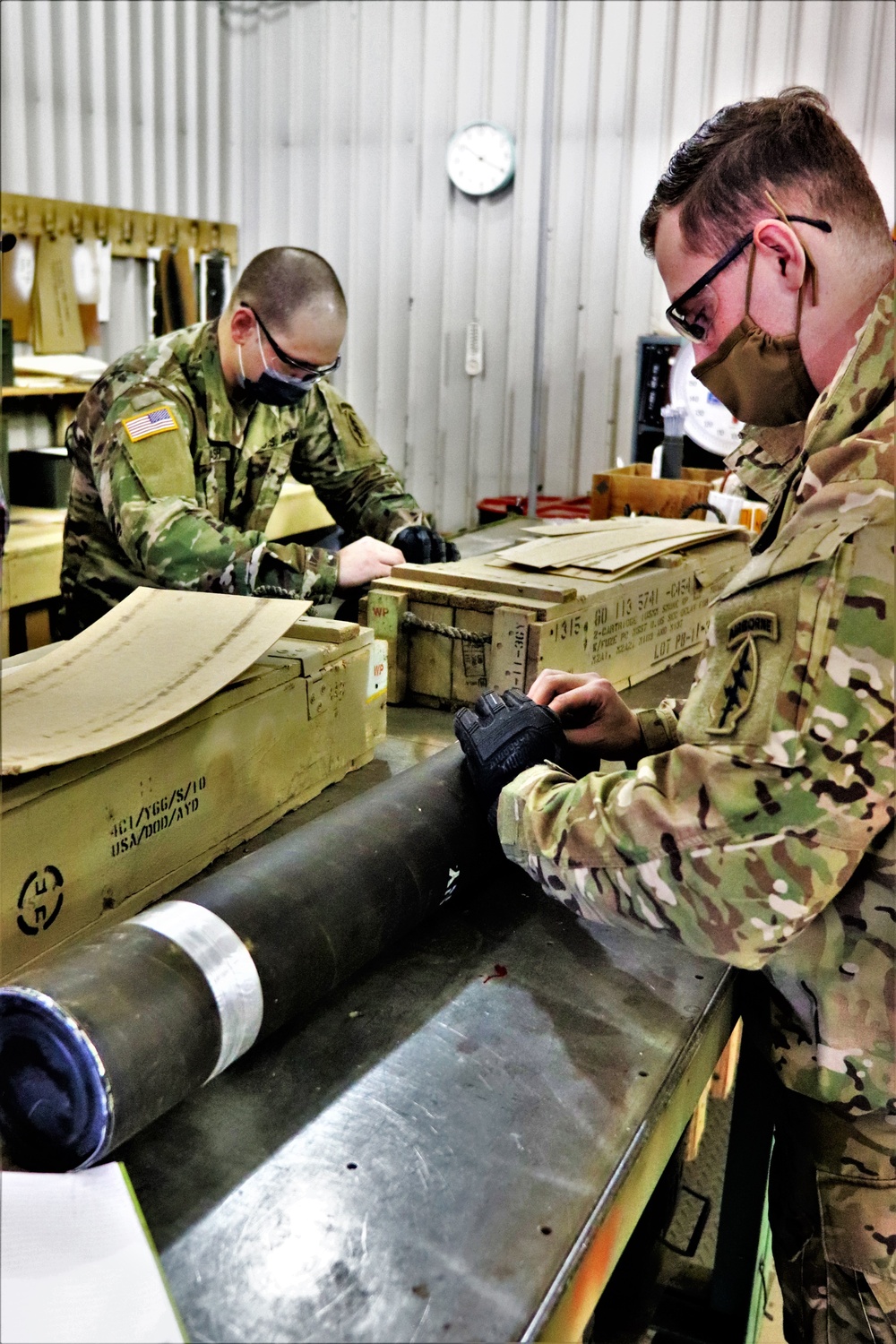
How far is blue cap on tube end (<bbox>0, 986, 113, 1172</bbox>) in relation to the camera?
0.92 m

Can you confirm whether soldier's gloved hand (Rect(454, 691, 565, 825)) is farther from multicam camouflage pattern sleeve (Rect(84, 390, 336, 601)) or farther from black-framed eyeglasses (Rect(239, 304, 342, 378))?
black-framed eyeglasses (Rect(239, 304, 342, 378))

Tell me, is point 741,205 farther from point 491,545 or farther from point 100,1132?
point 491,545

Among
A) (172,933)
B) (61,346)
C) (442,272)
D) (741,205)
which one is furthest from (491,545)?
(442,272)

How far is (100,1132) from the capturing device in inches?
36.2

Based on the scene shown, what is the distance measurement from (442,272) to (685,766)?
16.0 ft

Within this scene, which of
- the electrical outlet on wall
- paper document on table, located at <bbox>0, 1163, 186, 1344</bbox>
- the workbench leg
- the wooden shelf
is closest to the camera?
paper document on table, located at <bbox>0, 1163, 186, 1344</bbox>

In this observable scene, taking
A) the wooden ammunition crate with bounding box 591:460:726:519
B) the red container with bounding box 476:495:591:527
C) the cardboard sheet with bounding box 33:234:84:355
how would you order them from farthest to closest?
the red container with bounding box 476:495:591:527, the cardboard sheet with bounding box 33:234:84:355, the wooden ammunition crate with bounding box 591:460:726:519

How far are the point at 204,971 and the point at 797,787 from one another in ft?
1.87

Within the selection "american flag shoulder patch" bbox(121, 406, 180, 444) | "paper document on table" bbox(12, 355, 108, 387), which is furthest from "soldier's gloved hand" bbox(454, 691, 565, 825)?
"paper document on table" bbox(12, 355, 108, 387)

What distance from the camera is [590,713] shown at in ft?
4.97

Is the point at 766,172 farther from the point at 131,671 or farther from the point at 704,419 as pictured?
the point at 704,419

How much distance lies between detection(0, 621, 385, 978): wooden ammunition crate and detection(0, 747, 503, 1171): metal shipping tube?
0.15m

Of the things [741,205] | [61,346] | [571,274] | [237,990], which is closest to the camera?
[237,990]

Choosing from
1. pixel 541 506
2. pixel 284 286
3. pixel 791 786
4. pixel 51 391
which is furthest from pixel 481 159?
pixel 791 786
